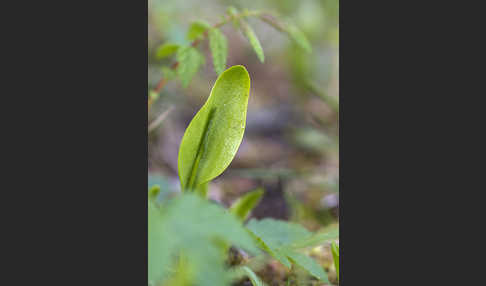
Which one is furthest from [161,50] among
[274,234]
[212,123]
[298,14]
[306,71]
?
[298,14]

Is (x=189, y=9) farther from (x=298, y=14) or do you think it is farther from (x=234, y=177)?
(x=234, y=177)

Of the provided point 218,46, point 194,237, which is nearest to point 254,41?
point 218,46

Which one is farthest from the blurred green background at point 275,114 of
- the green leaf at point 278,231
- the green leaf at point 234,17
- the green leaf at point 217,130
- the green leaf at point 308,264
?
the green leaf at point 308,264

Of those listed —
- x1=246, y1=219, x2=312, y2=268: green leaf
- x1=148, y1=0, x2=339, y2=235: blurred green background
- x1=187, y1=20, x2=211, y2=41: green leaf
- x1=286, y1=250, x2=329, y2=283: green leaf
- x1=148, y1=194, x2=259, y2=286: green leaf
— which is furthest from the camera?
x1=148, y1=0, x2=339, y2=235: blurred green background

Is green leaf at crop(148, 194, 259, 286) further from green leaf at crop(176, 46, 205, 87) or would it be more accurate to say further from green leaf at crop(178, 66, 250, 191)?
green leaf at crop(176, 46, 205, 87)

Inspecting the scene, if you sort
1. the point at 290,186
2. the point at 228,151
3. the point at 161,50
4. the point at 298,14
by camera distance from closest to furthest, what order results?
the point at 228,151 < the point at 161,50 < the point at 290,186 < the point at 298,14

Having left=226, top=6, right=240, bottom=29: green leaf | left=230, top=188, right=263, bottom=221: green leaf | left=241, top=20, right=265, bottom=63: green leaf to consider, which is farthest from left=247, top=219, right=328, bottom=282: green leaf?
left=226, top=6, right=240, bottom=29: green leaf
